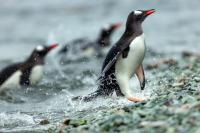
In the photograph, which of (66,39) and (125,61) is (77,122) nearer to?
(125,61)

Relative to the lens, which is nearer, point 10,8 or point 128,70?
point 128,70

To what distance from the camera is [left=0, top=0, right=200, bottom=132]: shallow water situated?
9.11 meters

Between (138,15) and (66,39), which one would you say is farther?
(66,39)

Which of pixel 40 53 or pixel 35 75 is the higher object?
pixel 40 53

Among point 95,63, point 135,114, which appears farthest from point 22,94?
point 135,114

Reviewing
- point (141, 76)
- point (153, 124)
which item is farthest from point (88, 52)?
point (153, 124)

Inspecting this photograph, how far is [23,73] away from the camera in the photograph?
43.5 ft

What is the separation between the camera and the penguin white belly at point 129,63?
911 cm

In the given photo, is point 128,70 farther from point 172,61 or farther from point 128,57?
point 172,61

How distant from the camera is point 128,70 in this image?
9.29 m

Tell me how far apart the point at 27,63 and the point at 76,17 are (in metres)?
15.0

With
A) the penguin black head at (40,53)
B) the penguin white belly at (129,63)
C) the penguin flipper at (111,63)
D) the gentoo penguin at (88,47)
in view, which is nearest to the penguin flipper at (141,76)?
the penguin white belly at (129,63)

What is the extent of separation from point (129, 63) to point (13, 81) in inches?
167

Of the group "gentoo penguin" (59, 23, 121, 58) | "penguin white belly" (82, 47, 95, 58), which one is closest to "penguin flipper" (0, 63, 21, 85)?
"gentoo penguin" (59, 23, 121, 58)
